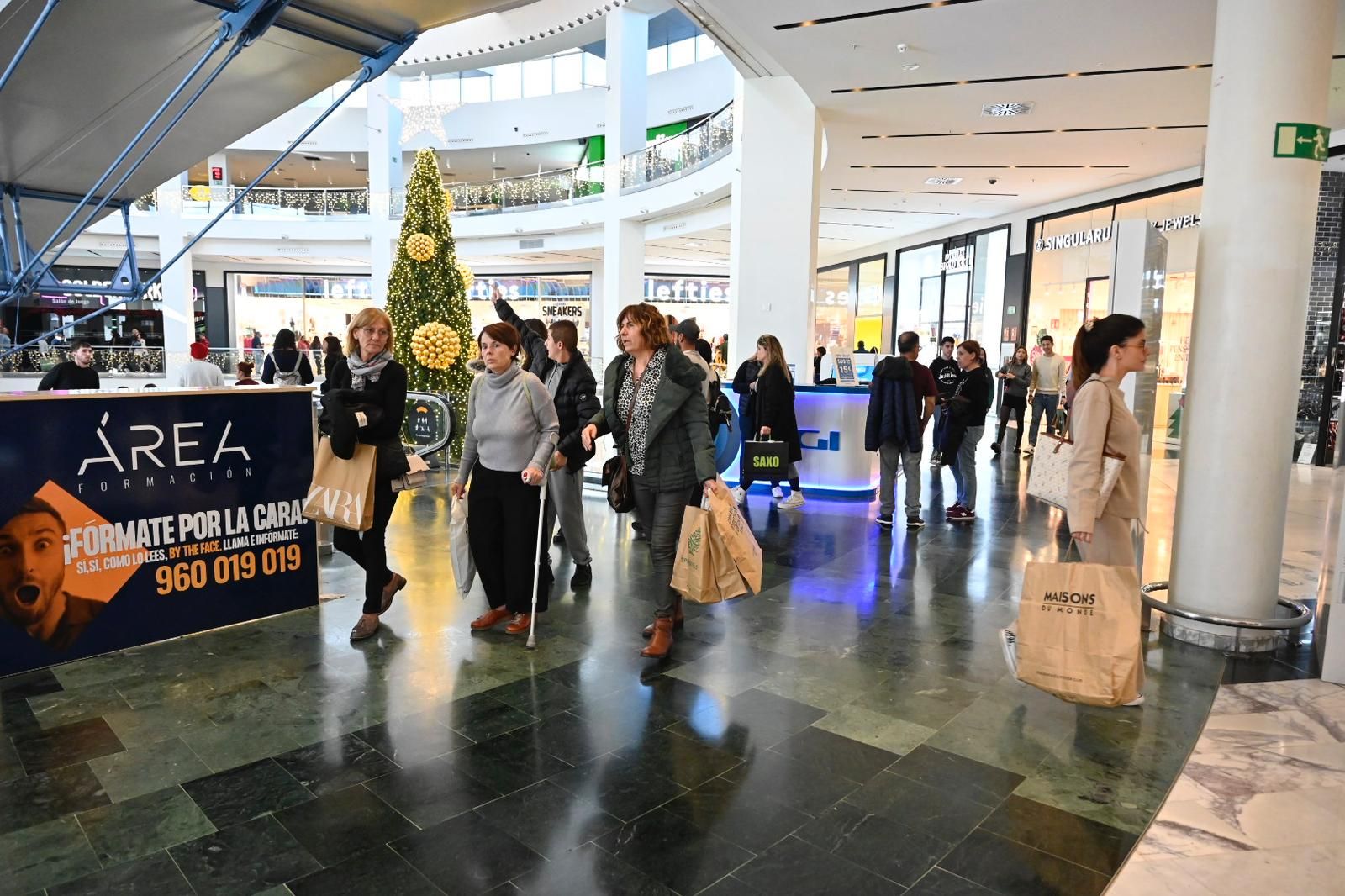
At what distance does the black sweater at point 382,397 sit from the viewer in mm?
4238

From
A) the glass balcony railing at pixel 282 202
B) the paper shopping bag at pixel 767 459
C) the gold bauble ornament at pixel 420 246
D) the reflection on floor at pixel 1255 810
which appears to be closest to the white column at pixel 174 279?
the glass balcony railing at pixel 282 202

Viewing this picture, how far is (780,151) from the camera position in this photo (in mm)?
10266

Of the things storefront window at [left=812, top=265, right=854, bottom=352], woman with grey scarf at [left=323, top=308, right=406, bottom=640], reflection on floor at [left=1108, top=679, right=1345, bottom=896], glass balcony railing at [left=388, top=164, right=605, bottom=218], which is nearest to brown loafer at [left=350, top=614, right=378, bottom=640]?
woman with grey scarf at [left=323, top=308, right=406, bottom=640]

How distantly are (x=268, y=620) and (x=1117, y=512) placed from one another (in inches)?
170

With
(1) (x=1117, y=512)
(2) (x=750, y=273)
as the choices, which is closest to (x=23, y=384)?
(2) (x=750, y=273)

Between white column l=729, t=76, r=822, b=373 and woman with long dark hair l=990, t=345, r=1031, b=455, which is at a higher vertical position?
white column l=729, t=76, r=822, b=373

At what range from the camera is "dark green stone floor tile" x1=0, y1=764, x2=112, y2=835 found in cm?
266

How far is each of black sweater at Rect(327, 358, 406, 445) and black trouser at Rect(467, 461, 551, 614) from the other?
486mm

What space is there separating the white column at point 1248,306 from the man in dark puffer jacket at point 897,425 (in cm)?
272

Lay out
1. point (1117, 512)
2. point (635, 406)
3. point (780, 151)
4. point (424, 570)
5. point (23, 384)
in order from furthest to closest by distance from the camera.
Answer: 1. point (23, 384)
2. point (780, 151)
3. point (424, 570)
4. point (635, 406)
5. point (1117, 512)

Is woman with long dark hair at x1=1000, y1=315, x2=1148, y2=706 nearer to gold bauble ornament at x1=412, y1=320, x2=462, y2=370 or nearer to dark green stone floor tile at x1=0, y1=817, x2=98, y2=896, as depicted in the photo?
dark green stone floor tile at x1=0, y1=817, x2=98, y2=896

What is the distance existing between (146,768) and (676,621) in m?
2.39

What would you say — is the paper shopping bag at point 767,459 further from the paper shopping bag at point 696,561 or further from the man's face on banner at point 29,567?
the man's face on banner at point 29,567

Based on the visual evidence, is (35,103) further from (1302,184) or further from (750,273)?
(750,273)
